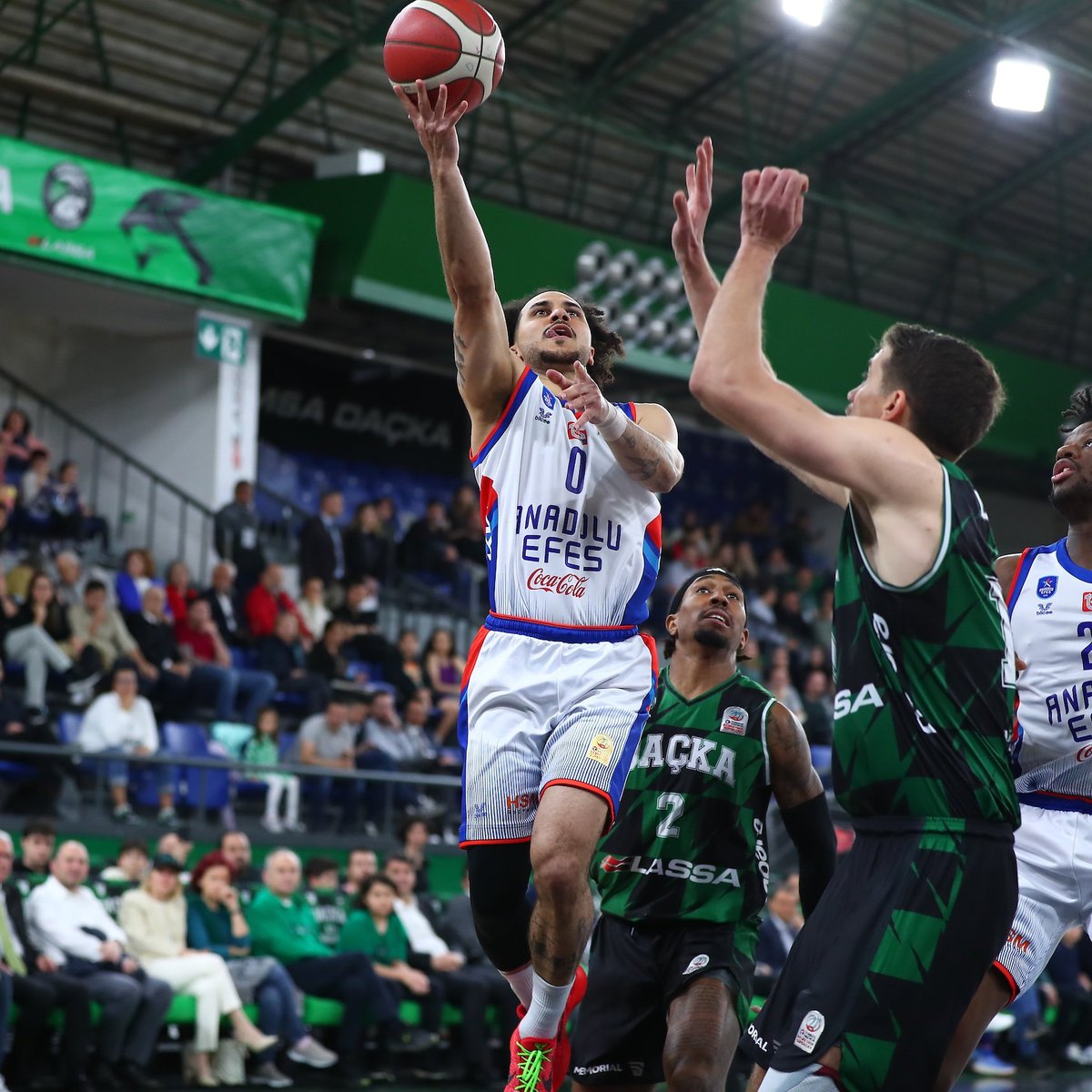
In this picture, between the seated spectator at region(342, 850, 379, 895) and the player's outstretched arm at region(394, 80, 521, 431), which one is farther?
the seated spectator at region(342, 850, 379, 895)

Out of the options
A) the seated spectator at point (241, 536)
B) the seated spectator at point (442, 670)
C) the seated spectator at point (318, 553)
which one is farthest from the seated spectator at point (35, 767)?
the seated spectator at point (318, 553)

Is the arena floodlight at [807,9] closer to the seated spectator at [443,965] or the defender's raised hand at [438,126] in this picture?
the seated spectator at [443,965]

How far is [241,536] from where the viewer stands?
59.8 feet

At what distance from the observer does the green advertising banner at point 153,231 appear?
16.6m

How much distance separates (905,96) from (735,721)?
17564 millimetres

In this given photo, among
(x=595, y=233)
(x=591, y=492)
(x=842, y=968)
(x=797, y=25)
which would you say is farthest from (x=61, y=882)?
(x=797, y=25)

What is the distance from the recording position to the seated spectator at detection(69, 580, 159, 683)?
14.8m

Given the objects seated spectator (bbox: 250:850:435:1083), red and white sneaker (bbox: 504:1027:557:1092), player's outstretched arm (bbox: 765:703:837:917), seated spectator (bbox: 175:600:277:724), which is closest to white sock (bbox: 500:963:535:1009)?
red and white sneaker (bbox: 504:1027:557:1092)

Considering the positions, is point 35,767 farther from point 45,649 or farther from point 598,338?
point 598,338

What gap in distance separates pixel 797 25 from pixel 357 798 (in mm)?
12176

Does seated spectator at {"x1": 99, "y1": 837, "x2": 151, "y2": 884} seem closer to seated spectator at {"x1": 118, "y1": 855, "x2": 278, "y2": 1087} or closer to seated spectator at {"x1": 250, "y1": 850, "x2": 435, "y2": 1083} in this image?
seated spectator at {"x1": 118, "y1": 855, "x2": 278, "y2": 1087}

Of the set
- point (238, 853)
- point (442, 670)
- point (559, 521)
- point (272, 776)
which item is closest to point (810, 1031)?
point (559, 521)

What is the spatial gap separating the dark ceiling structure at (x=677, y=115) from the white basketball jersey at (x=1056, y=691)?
1402cm

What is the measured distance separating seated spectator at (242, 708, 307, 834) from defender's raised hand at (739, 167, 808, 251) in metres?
11.3
